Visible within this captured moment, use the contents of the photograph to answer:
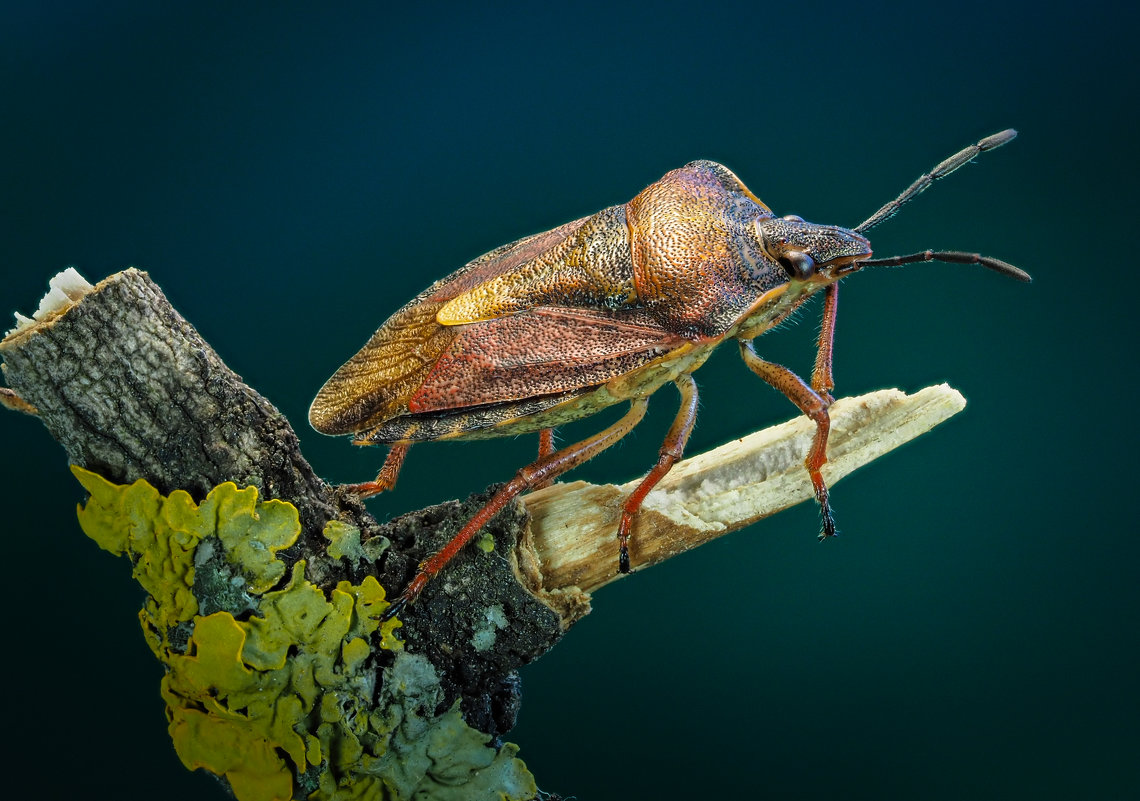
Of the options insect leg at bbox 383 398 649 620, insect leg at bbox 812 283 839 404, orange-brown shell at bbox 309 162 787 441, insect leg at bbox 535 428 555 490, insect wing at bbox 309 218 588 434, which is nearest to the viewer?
insect leg at bbox 383 398 649 620

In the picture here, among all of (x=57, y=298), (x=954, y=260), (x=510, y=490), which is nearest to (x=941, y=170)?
(x=954, y=260)

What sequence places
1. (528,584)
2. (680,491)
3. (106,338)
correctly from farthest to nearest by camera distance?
1. (680,491)
2. (528,584)
3. (106,338)

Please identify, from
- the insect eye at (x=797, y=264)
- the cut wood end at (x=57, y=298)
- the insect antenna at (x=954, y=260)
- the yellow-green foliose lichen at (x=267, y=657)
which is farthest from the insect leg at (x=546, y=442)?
the cut wood end at (x=57, y=298)

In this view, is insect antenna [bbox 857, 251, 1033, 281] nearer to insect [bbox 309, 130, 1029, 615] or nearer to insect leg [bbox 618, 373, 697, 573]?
insect [bbox 309, 130, 1029, 615]

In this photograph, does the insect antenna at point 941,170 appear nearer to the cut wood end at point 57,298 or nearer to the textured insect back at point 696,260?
the textured insect back at point 696,260

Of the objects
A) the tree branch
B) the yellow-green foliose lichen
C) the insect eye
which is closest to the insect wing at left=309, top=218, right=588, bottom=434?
the tree branch

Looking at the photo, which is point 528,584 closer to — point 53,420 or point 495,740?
point 495,740

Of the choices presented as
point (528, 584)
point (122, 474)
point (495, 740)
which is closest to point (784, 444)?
point (528, 584)
